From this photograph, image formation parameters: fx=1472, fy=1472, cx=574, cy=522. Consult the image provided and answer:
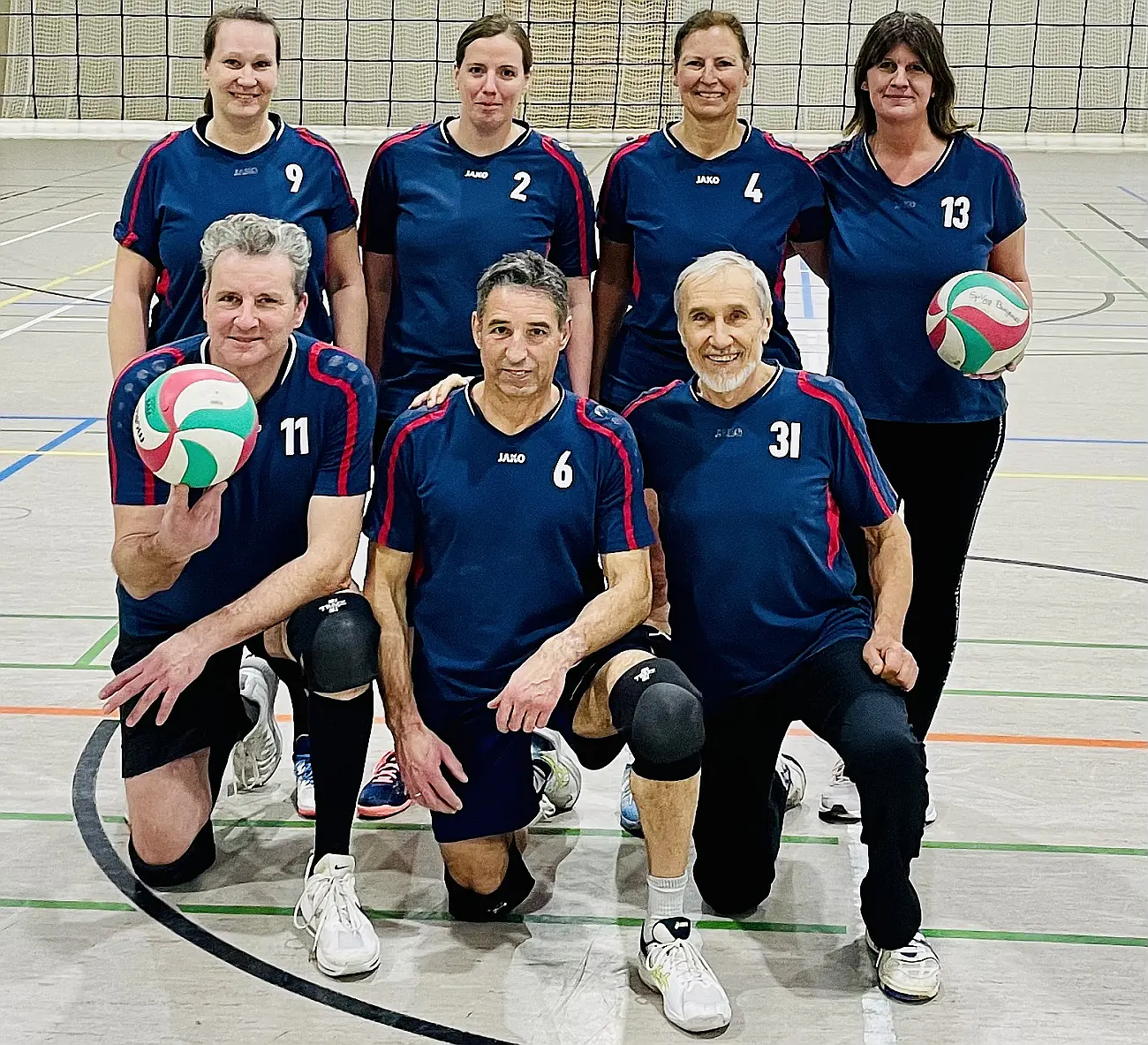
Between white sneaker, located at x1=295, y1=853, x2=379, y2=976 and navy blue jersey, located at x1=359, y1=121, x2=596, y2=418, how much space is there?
1089 millimetres

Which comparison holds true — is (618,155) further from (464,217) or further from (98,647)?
(98,647)

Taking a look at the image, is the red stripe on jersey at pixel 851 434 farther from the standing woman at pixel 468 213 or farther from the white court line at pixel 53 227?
the white court line at pixel 53 227

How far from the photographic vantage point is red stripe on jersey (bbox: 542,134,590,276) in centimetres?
329

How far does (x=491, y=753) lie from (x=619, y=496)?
21.1 inches

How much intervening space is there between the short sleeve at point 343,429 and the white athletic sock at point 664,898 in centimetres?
94

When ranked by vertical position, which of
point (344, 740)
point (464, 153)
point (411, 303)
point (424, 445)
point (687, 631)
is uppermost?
point (464, 153)

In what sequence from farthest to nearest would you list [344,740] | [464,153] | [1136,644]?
[1136,644] → [464,153] → [344,740]

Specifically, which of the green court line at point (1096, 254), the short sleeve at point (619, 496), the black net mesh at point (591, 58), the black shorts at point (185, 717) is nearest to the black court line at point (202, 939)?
the black shorts at point (185, 717)

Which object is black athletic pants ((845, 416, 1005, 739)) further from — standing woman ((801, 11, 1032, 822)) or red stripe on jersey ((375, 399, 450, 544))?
red stripe on jersey ((375, 399, 450, 544))

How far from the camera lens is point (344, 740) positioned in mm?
2686

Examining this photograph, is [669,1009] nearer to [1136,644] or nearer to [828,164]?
[828,164]

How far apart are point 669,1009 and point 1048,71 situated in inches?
651

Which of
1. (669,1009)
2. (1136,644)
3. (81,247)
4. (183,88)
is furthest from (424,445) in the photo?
(183,88)

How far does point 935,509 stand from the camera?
10.4ft
